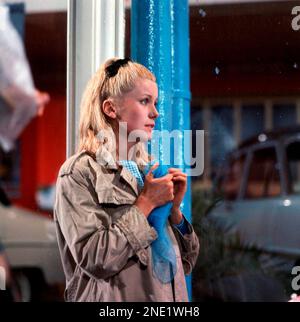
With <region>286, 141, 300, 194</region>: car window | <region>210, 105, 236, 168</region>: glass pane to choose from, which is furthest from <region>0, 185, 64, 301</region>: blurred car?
<region>286, 141, 300, 194</region>: car window

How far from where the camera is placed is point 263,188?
485 cm

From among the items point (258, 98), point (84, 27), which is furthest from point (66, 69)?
Answer: point (258, 98)

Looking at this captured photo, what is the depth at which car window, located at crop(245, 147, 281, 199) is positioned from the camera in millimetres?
4719

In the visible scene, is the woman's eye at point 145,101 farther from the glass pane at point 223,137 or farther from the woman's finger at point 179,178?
the glass pane at point 223,137

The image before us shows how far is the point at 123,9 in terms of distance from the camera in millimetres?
2334

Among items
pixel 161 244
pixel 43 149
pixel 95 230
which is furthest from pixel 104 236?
pixel 43 149

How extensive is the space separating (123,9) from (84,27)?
0.16 metres

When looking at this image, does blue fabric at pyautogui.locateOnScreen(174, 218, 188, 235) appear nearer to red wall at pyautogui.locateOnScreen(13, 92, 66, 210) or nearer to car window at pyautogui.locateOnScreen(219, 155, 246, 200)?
red wall at pyautogui.locateOnScreen(13, 92, 66, 210)

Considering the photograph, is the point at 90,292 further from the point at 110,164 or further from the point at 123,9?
the point at 123,9

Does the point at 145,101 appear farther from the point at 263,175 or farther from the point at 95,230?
the point at 263,175

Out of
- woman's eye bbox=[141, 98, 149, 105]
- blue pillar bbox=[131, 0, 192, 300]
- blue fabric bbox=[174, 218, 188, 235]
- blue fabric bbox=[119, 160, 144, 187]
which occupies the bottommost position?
blue fabric bbox=[174, 218, 188, 235]

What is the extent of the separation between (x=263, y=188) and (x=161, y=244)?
2987mm

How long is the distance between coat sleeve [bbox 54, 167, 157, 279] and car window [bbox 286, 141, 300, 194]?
2.75 metres
